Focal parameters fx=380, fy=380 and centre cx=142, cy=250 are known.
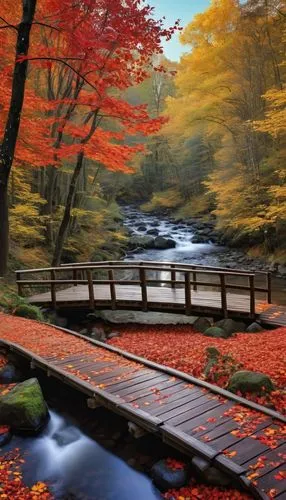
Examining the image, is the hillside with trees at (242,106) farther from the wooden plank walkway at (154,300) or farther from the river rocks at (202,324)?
the river rocks at (202,324)

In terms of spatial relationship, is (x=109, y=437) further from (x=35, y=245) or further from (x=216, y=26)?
(x=216, y=26)

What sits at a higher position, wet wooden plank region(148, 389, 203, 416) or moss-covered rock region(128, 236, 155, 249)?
moss-covered rock region(128, 236, 155, 249)

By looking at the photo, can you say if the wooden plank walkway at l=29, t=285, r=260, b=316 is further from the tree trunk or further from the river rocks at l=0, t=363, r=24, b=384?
the river rocks at l=0, t=363, r=24, b=384

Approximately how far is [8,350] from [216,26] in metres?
21.9

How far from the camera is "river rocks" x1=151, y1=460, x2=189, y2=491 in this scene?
4211mm

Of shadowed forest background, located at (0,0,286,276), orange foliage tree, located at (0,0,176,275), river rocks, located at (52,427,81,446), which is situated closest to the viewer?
river rocks, located at (52,427,81,446)

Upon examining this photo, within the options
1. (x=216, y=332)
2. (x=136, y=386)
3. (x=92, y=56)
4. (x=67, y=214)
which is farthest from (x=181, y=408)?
(x=92, y=56)

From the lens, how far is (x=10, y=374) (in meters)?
6.72

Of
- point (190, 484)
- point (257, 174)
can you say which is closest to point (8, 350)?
point (190, 484)

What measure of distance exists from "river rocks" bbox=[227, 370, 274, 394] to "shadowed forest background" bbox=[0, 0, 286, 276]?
28.9 feet

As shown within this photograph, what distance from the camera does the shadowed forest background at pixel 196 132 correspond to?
13.3 metres

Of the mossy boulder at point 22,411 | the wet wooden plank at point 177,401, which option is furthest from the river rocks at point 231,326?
the mossy boulder at point 22,411

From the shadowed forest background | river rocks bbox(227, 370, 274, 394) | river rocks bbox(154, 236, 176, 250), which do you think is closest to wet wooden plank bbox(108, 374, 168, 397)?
river rocks bbox(227, 370, 274, 394)

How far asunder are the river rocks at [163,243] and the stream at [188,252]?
1.09ft
